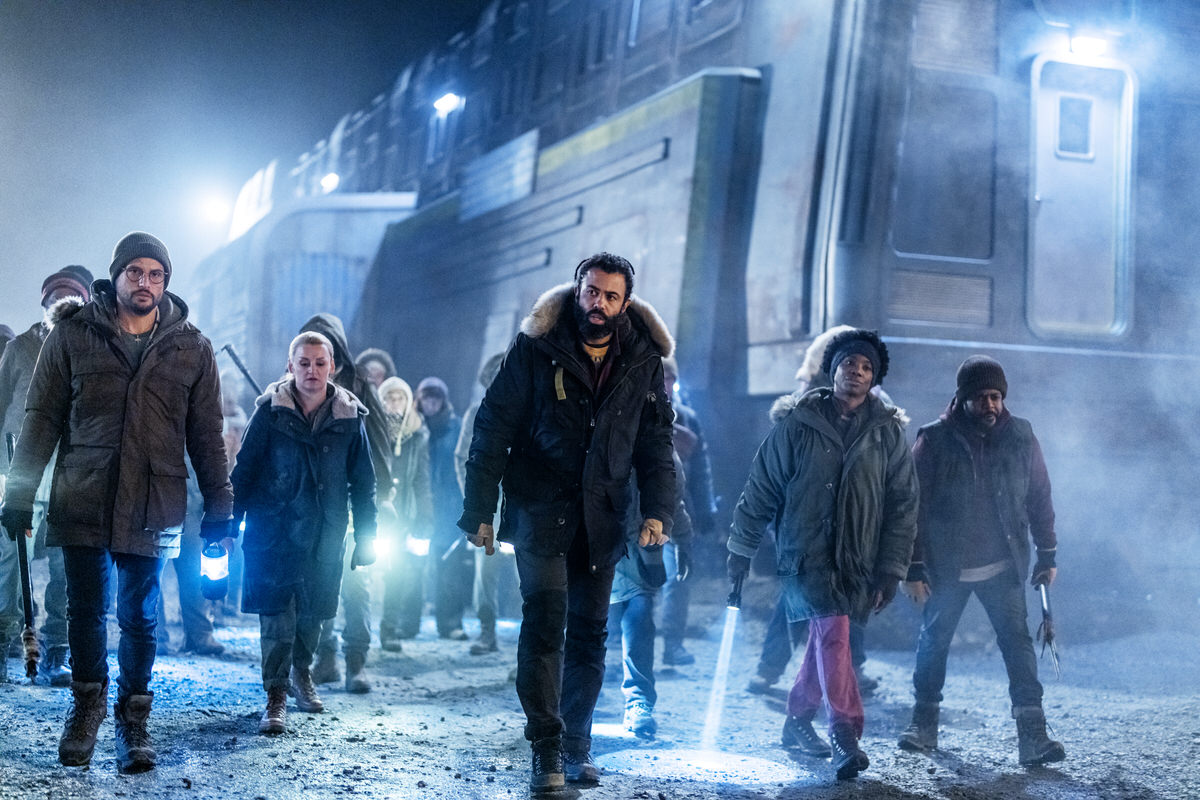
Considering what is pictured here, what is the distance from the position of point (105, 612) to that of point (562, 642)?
182 cm

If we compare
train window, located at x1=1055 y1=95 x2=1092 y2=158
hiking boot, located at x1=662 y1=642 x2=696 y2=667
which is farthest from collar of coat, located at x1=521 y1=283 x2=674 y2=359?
train window, located at x1=1055 y1=95 x2=1092 y2=158

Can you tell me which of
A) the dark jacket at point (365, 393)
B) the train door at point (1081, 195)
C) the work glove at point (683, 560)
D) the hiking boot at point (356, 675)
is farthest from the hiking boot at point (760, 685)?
the train door at point (1081, 195)

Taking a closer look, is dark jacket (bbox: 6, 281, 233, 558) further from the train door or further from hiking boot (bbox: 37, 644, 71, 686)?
the train door

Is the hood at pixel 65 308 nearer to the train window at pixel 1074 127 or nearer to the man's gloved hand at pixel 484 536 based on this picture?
the man's gloved hand at pixel 484 536

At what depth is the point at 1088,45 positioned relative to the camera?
970cm

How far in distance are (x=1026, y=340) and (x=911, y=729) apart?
486 centimetres

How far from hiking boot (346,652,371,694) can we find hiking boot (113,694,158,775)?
2.02m

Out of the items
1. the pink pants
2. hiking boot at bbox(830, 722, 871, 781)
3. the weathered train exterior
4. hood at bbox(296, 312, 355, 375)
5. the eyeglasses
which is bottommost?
hiking boot at bbox(830, 722, 871, 781)

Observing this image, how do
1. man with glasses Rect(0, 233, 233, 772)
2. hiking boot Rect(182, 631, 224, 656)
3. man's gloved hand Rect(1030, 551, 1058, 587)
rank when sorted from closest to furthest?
man with glasses Rect(0, 233, 233, 772) < man's gloved hand Rect(1030, 551, 1058, 587) < hiking boot Rect(182, 631, 224, 656)

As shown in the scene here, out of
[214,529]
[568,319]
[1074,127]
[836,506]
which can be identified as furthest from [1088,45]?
[214,529]

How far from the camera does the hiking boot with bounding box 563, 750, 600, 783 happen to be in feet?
14.2

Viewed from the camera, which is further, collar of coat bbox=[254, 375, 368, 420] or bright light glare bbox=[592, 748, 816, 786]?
collar of coat bbox=[254, 375, 368, 420]

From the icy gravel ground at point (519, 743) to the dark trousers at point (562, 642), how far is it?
271 millimetres

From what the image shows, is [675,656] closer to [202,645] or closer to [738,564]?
[738,564]
